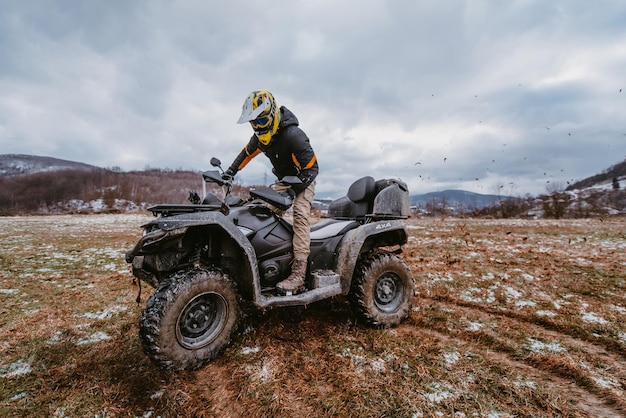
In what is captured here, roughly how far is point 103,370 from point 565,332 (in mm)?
4870

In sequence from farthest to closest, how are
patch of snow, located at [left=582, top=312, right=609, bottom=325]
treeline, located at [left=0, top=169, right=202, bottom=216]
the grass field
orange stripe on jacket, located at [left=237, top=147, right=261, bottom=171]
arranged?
1. treeline, located at [left=0, top=169, right=202, bottom=216]
2. orange stripe on jacket, located at [left=237, top=147, right=261, bottom=171]
3. patch of snow, located at [left=582, top=312, right=609, bottom=325]
4. the grass field

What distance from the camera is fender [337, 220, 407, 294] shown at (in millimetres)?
3602

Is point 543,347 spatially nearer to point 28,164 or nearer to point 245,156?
point 245,156

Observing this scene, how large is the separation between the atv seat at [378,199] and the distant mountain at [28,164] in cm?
16020

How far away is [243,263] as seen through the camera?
10.00ft

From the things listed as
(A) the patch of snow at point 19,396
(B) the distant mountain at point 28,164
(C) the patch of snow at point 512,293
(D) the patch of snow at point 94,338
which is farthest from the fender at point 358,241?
(B) the distant mountain at point 28,164

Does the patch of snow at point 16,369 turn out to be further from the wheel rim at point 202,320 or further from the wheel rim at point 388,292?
the wheel rim at point 388,292

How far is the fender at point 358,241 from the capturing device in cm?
360

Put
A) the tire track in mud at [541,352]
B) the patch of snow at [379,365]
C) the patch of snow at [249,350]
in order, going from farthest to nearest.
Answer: the patch of snow at [249,350] < the patch of snow at [379,365] < the tire track in mud at [541,352]

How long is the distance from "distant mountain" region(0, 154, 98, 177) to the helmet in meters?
160

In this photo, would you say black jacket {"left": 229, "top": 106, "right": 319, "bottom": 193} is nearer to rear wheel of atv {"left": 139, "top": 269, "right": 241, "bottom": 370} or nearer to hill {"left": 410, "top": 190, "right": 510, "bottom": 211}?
rear wheel of atv {"left": 139, "top": 269, "right": 241, "bottom": 370}

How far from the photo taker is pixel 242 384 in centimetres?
257

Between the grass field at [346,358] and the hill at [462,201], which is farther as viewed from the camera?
the hill at [462,201]

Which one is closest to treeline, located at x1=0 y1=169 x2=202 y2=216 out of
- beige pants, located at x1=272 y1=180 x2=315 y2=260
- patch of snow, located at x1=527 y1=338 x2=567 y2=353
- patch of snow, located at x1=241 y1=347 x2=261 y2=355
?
beige pants, located at x1=272 y1=180 x2=315 y2=260
